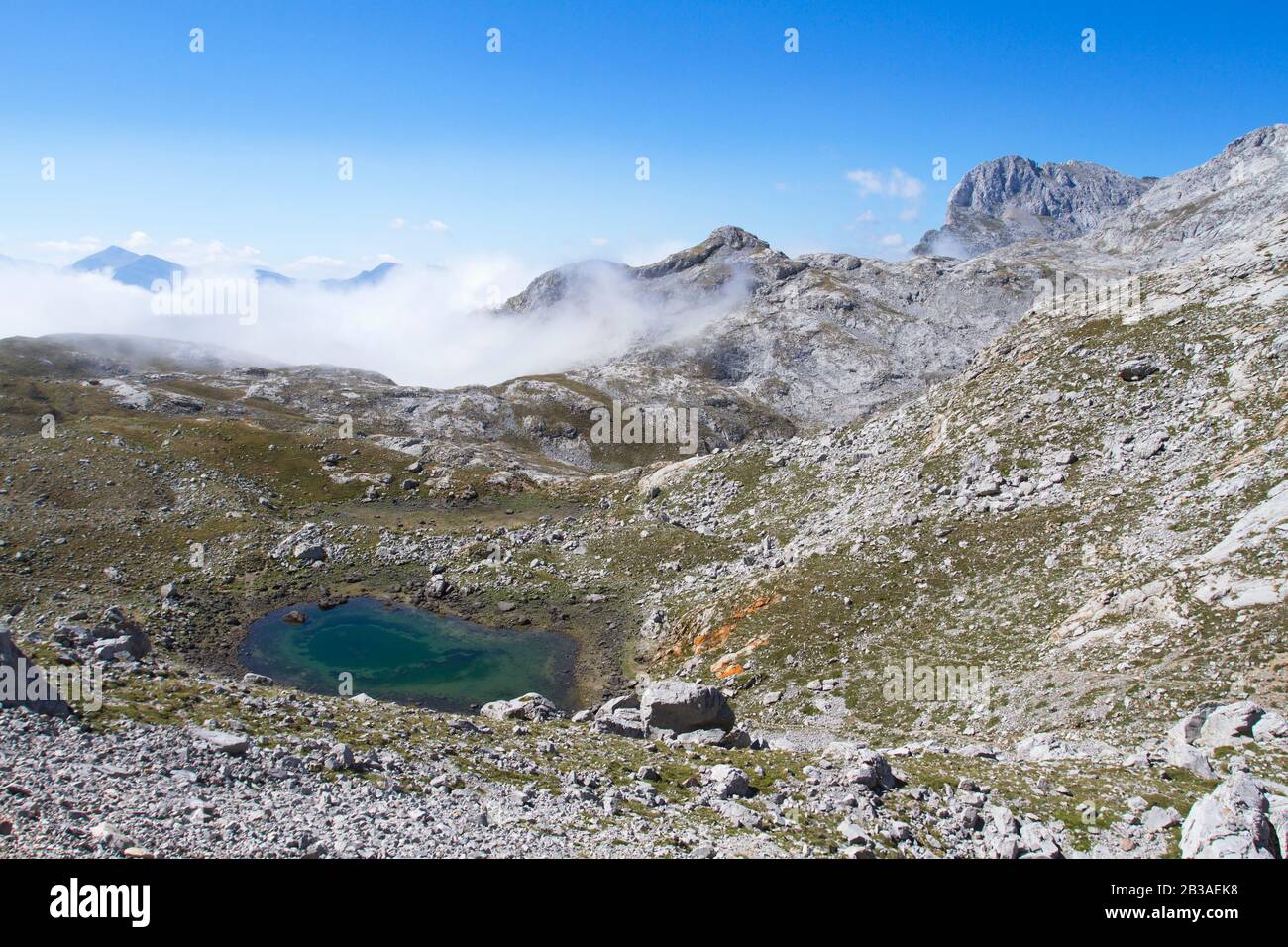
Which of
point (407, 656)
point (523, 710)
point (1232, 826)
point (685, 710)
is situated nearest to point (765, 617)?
point (685, 710)

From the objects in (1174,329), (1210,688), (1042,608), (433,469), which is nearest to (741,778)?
(1210,688)

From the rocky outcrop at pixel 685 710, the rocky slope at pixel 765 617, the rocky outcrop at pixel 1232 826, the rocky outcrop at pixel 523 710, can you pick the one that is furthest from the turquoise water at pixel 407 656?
the rocky outcrop at pixel 1232 826

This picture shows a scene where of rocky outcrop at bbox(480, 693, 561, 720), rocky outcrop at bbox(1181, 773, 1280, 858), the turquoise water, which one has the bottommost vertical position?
the turquoise water

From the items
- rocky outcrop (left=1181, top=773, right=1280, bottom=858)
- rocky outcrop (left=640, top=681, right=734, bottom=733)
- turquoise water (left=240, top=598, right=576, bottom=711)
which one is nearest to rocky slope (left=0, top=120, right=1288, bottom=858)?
rocky outcrop (left=1181, top=773, right=1280, bottom=858)

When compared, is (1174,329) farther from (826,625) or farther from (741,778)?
(741,778)

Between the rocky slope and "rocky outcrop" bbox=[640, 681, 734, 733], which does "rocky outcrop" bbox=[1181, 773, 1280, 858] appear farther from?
"rocky outcrop" bbox=[640, 681, 734, 733]

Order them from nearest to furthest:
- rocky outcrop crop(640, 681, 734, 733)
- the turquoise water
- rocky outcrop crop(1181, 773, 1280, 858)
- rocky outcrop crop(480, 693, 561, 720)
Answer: rocky outcrop crop(1181, 773, 1280, 858) < rocky outcrop crop(640, 681, 734, 733) < rocky outcrop crop(480, 693, 561, 720) < the turquoise water

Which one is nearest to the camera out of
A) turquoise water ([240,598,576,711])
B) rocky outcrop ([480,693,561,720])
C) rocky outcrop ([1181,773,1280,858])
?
rocky outcrop ([1181,773,1280,858])

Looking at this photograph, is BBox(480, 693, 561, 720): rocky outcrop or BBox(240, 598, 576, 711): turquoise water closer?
BBox(480, 693, 561, 720): rocky outcrop
